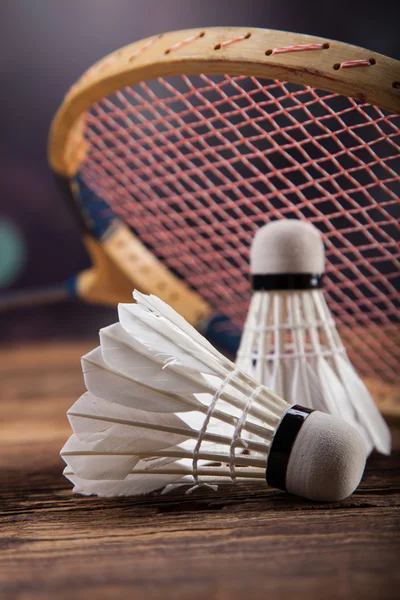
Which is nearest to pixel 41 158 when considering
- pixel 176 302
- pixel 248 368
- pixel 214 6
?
pixel 214 6

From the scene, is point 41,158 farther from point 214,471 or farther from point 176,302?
point 214,471

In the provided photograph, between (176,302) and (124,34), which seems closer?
(176,302)

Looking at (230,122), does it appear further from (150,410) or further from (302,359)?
(150,410)

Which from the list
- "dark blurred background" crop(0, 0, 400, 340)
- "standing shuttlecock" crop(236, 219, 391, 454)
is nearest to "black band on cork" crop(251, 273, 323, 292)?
"standing shuttlecock" crop(236, 219, 391, 454)

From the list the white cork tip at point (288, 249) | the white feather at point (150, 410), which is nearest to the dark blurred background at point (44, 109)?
the white cork tip at point (288, 249)

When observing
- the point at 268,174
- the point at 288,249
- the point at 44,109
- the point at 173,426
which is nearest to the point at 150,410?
the point at 173,426

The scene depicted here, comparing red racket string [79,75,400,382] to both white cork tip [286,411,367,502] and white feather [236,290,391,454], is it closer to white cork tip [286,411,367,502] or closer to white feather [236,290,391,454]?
white feather [236,290,391,454]
